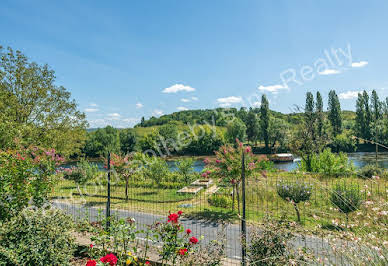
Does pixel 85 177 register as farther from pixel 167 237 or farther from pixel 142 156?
pixel 167 237

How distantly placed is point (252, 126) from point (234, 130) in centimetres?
650

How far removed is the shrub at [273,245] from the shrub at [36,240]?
245cm

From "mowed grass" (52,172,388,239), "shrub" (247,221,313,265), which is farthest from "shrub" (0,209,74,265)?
"mowed grass" (52,172,388,239)

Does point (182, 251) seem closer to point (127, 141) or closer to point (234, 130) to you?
point (234, 130)

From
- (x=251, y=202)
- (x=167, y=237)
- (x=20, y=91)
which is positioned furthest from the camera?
(x=20, y=91)

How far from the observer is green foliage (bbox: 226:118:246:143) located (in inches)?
2018

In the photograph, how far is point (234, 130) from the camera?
52.2 metres

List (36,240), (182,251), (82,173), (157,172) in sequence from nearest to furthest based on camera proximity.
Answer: (182,251) < (36,240) < (157,172) < (82,173)

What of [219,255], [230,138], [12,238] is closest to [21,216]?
[12,238]

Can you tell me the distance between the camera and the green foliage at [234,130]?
168 ft

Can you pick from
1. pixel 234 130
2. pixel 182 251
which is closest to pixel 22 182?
pixel 182 251

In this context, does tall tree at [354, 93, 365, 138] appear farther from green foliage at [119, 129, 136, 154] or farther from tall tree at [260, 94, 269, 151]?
green foliage at [119, 129, 136, 154]

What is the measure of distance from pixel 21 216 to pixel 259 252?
331 centimetres

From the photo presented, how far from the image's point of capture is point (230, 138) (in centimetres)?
5112
